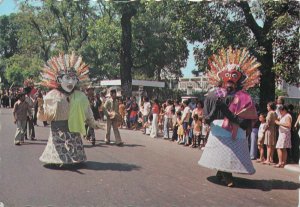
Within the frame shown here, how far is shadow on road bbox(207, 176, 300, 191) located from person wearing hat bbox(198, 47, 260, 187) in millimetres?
215

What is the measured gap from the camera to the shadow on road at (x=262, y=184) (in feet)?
25.0

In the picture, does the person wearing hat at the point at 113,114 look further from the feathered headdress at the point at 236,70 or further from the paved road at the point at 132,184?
the feathered headdress at the point at 236,70

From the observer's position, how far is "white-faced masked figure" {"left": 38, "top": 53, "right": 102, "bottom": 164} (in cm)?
852

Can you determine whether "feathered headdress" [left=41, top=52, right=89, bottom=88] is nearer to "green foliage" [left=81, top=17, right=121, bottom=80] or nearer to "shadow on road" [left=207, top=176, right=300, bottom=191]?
"shadow on road" [left=207, top=176, right=300, bottom=191]

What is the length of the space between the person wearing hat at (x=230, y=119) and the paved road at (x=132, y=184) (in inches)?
16.0

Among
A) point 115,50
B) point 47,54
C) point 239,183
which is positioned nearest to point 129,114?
point 115,50

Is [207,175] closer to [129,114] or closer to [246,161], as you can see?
[246,161]

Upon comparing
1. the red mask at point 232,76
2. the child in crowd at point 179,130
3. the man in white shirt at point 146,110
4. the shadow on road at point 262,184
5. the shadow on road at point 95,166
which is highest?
the red mask at point 232,76

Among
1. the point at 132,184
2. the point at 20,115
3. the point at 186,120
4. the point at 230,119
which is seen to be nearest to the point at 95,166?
the point at 132,184

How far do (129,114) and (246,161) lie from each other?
12451 millimetres

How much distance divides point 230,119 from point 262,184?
4.89 ft

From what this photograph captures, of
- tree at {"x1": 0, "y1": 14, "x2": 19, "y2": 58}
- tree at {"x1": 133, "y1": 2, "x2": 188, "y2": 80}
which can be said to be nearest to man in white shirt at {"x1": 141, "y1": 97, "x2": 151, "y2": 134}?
tree at {"x1": 133, "y1": 2, "x2": 188, "y2": 80}

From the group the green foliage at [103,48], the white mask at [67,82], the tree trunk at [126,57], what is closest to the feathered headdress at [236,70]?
the white mask at [67,82]

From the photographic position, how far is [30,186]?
6.92 meters
